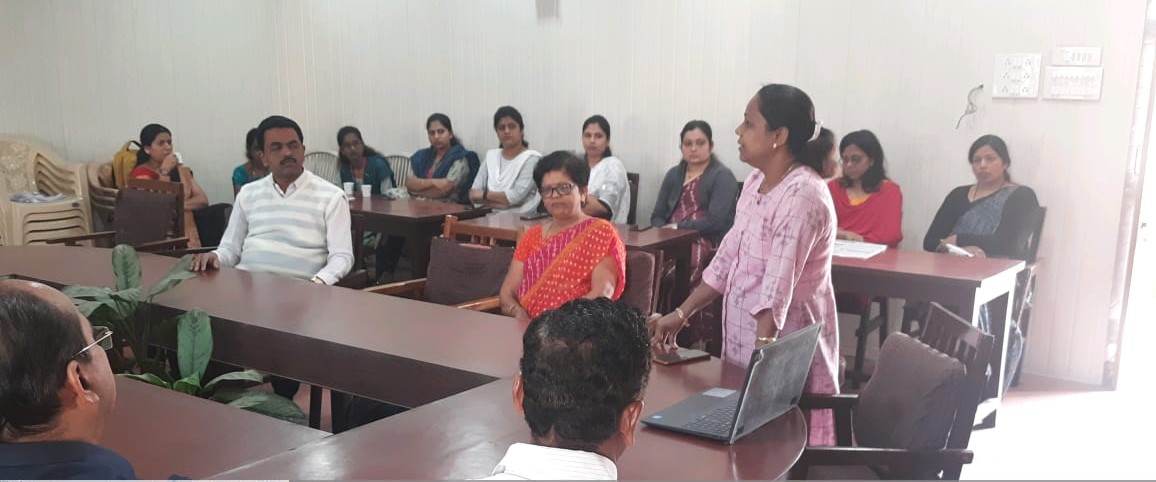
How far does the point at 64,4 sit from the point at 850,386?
6.80 m

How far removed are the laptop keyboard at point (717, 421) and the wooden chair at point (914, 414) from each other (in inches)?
9.2

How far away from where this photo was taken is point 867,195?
14.8 ft

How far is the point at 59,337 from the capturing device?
124 centimetres

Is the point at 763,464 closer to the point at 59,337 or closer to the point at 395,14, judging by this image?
the point at 59,337

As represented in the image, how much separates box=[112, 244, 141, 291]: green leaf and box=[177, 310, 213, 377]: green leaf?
0.47 metres

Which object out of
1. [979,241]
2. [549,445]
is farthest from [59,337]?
[979,241]

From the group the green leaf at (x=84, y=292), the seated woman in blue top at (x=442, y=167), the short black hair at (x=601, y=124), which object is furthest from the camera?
the seated woman in blue top at (x=442, y=167)

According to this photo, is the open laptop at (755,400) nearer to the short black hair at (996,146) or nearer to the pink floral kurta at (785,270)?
the pink floral kurta at (785,270)

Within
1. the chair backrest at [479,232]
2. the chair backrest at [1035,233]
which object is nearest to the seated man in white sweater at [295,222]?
the chair backrest at [479,232]

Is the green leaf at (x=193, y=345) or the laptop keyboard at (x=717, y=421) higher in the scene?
the laptop keyboard at (x=717, y=421)

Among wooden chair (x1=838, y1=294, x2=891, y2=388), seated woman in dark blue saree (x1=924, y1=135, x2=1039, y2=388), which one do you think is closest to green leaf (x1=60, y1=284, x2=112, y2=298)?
wooden chair (x1=838, y1=294, x2=891, y2=388)

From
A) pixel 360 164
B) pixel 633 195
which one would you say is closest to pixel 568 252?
pixel 633 195

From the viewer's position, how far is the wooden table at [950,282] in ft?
11.0

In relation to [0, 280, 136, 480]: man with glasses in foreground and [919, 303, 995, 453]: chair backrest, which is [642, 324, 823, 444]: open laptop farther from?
[0, 280, 136, 480]: man with glasses in foreground
